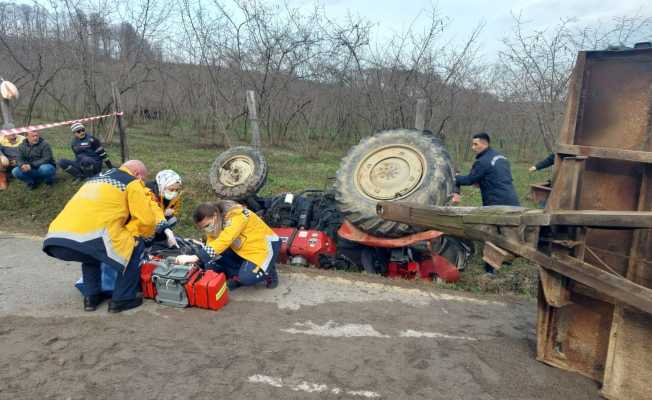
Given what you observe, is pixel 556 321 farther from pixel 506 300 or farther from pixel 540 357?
pixel 506 300

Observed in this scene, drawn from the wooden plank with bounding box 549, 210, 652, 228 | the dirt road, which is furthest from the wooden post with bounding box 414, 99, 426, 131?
the wooden plank with bounding box 549, 210, 652, 228

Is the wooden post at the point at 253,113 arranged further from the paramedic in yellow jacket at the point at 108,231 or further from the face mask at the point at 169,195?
the paramedic in yellow jacket at the point at 108,231

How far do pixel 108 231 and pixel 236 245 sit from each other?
1.14 m

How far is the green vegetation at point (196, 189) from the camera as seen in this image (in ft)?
17.4

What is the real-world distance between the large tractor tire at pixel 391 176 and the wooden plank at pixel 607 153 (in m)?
1.77

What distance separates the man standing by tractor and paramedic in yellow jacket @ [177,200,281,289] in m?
2.33

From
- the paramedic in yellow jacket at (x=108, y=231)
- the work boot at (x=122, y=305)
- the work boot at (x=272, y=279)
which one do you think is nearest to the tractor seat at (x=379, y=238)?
the work boot at (x=272, y=279)

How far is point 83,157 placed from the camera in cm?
790

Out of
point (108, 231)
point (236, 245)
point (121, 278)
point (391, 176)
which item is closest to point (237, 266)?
point (236, 245)

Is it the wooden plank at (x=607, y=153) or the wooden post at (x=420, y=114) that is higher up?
the wooden post at (x=420, y=114)

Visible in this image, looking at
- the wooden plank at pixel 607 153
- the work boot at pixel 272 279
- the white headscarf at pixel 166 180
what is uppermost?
the wooden plank at pixel 607 153

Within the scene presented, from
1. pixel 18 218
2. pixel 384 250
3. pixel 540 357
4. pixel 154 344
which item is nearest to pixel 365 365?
pixel 540 357

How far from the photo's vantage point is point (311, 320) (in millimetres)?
3752

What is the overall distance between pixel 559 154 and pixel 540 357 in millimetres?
1455
